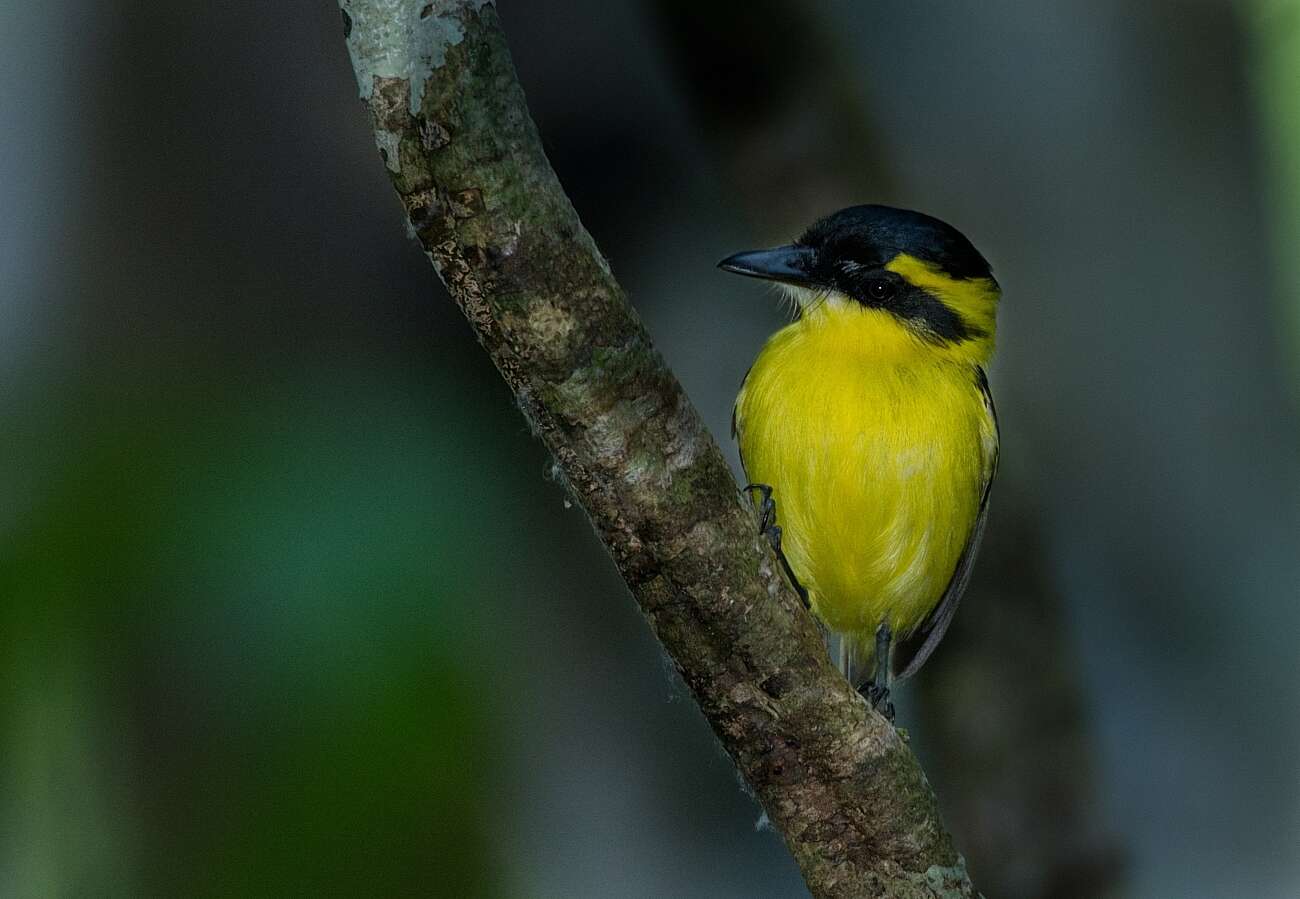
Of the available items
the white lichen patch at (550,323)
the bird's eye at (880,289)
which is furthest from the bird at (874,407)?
the white lichen patch at (550,323)

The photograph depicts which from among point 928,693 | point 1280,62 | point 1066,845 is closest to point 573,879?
point 928,693

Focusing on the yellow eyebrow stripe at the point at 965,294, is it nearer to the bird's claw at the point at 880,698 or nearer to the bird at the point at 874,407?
the bird at the point at 874,407

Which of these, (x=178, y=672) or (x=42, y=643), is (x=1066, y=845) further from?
(x=42, y=643)

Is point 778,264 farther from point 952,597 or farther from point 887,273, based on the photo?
point 952,597

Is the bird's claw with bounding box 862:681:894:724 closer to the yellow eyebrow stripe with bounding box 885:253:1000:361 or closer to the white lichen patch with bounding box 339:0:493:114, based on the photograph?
Result: the yellow eyebrow stripe with bounding box 885:253:1000:361

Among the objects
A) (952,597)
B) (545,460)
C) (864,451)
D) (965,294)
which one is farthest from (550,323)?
(545,460)

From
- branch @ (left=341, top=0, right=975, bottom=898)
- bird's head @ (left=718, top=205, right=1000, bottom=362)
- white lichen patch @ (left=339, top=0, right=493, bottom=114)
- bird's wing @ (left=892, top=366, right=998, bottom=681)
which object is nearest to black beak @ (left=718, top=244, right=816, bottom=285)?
bird's head @ (left=718, top=205, right=1000, bottom=362)
